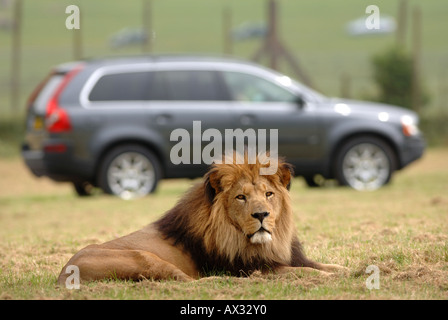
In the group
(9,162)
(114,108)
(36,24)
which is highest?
(36,24)

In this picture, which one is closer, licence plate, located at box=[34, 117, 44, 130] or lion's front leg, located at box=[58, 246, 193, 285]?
lion's front leg, located at box=[58, 246, 193, 285]

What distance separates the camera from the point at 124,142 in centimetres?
1363

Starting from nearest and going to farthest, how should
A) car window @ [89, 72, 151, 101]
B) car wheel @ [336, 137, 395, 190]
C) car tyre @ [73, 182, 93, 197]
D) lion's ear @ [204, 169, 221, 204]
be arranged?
lion's ear @ [204, 169, 221, 204] < car window @ [89, 72, 151, 101] < car wheel @ [336, 137, 395, 190] < car tyre @ [73, 182, 93, 197]

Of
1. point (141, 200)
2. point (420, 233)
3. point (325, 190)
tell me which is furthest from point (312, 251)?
point (325, 190)

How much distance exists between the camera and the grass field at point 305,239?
19.0 ft

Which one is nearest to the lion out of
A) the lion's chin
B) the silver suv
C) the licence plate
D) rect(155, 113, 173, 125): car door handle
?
the lion's chin

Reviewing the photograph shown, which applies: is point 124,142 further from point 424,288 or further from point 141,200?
point 424,288

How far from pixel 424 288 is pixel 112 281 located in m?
2.04

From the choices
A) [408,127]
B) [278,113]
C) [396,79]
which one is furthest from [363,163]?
[396,79]

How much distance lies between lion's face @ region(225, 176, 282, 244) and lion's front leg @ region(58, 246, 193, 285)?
1.73 feet

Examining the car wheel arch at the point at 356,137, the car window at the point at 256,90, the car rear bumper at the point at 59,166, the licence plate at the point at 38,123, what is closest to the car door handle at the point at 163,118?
the car window at the point at 256,90

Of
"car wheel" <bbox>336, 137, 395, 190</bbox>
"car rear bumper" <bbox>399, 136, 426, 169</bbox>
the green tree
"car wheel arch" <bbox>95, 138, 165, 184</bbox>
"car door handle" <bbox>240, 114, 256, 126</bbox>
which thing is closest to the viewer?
"car wheel arch" <bbox>95, 138, 165, 184</bbox>

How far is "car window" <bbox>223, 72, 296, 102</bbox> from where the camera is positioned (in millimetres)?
13984

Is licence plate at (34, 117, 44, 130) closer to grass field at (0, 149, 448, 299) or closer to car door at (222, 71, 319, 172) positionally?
grass field at (0, 149, 448, 299)
